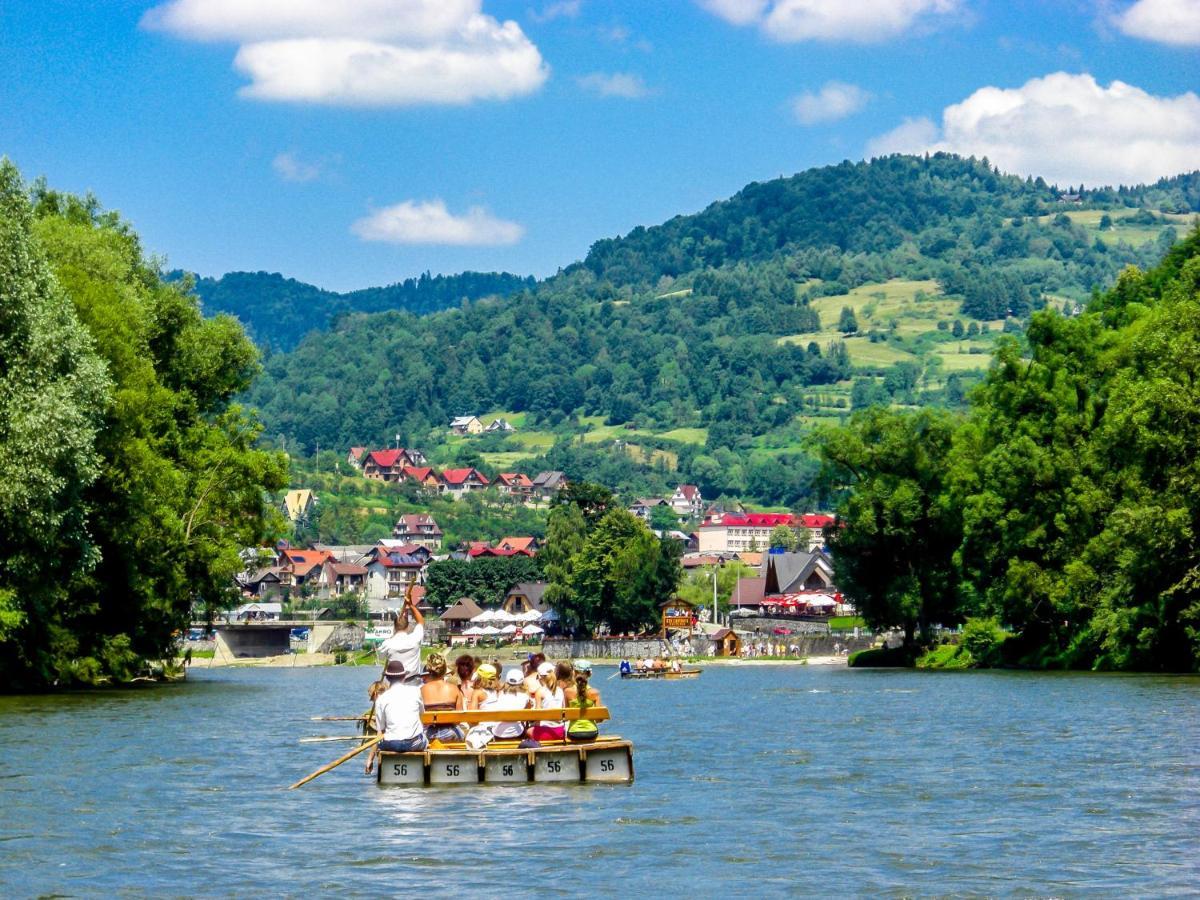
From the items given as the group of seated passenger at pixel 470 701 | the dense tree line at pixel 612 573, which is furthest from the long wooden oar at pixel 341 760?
the dense tree line at pixel 612 573

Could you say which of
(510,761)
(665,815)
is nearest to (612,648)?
(510,761)

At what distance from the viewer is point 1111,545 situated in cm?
7256

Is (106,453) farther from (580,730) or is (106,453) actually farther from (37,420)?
(580,730)

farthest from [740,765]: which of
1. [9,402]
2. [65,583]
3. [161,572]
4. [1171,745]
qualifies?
[161,572]

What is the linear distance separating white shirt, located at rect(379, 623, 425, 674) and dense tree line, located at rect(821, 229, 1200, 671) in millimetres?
40234

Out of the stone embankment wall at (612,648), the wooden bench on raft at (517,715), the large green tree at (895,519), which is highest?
the large green tree at (895,519)

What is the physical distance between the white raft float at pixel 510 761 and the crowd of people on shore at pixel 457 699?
272 millimetres

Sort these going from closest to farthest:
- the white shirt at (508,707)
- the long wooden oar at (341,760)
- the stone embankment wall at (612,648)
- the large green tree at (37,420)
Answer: the long wooden oar at (341,760)
the white shirt at (508,707)
the large green tree at (37,420)
the stone embankment wall at (612,648)

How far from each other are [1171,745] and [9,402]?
33.6m

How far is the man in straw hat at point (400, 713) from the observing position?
31891 millimetres

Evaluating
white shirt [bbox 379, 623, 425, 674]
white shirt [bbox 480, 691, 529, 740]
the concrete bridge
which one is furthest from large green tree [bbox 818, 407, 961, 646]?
the concrete bridge

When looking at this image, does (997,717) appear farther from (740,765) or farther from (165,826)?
(165,826)

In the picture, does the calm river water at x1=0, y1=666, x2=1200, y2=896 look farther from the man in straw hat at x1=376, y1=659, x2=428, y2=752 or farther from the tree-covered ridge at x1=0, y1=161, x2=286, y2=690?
the tree-covered ridge at x1=0, y1=161, x2=286, y2=690

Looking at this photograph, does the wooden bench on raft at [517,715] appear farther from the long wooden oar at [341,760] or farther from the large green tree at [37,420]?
the large green tree at [37,420]
